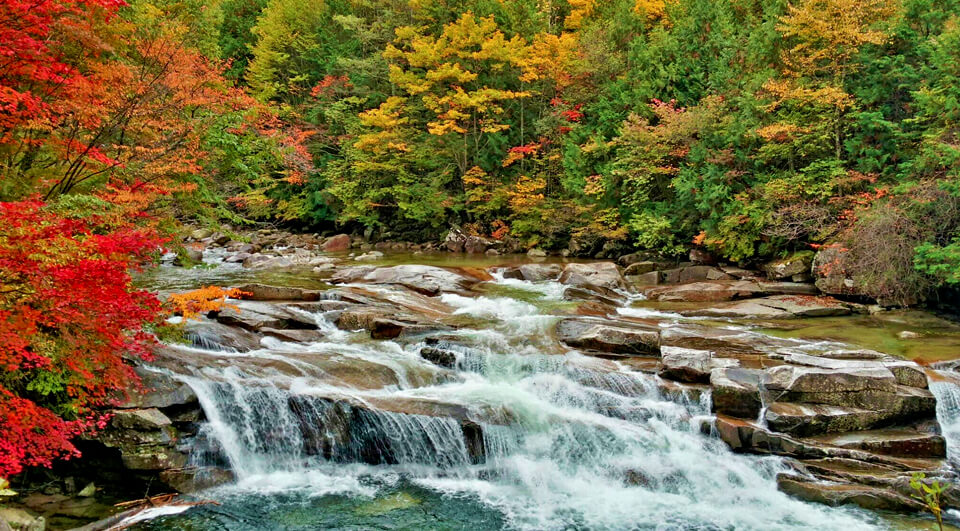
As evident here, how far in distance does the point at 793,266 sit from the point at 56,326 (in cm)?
1693

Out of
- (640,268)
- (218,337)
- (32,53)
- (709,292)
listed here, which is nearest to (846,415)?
(709,292)

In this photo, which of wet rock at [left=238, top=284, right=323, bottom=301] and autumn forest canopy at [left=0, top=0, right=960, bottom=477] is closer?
autumn forest canopy at [left=0, top=0, right=960, bottom=477]

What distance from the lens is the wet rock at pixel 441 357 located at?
10266 millimetres

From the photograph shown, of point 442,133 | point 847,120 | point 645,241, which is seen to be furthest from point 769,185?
point 442,133

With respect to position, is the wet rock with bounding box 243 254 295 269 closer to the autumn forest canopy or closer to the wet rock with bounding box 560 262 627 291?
A: the autumn forest canopy

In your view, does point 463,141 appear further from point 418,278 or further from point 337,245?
point 418,278

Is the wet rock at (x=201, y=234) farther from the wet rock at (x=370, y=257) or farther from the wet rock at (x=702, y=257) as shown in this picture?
the wet rock at (x=702, y=257)

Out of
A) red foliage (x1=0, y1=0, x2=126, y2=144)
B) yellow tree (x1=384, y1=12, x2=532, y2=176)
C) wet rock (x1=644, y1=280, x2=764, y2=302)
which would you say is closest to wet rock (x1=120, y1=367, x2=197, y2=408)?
red foliage (x1=0, y1=0, x2=126, y2=144)

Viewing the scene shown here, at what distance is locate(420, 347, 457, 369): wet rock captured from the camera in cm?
1027

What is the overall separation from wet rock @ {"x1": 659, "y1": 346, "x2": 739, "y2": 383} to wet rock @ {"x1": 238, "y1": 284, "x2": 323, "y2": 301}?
8.63 m

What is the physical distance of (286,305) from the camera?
12875 mm

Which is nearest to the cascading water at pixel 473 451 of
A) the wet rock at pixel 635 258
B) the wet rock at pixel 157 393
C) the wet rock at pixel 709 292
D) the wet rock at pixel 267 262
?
the wet rock at pixel 157 393

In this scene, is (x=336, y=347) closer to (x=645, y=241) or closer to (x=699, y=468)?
(x=699, y=468)

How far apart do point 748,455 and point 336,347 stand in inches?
284
